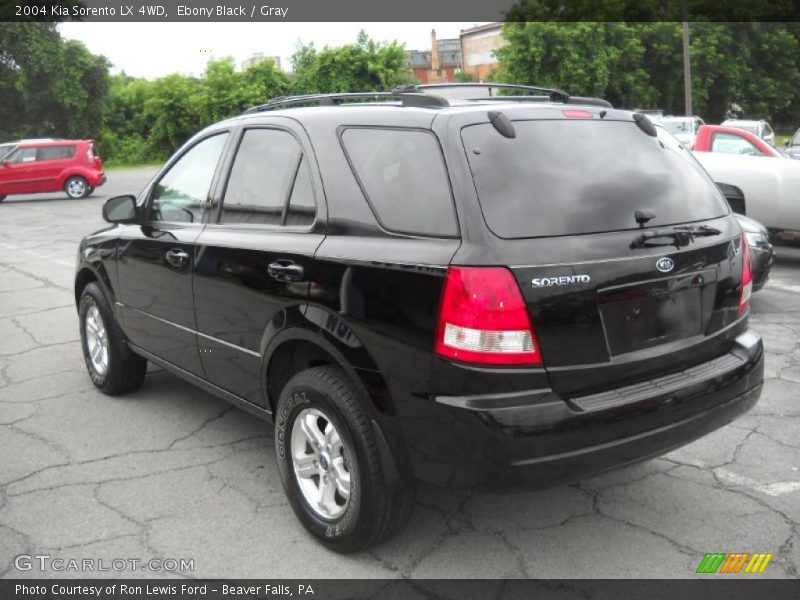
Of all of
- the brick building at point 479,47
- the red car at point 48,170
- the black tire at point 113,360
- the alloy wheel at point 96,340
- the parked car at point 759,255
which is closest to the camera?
the black tire at point 113,360

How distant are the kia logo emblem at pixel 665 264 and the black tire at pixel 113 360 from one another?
331 cm

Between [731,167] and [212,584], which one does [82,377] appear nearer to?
[212,584]

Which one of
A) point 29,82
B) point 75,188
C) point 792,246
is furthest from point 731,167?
point 29,82

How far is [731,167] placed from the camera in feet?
31.2

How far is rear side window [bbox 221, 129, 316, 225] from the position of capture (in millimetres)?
3439

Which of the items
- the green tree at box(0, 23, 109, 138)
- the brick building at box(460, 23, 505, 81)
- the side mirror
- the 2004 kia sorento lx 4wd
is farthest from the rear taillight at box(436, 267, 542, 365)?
the brick building at box(460, 23, 505, 81)

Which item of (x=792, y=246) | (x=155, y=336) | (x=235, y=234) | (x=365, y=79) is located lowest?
(x=792, y=246)

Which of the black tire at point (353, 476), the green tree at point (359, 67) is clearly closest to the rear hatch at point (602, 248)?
the black tire at point (353, 476)

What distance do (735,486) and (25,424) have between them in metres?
3.86

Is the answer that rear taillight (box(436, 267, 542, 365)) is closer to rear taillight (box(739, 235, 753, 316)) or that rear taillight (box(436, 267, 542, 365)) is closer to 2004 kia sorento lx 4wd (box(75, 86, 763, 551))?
2004 kia sorento lx 4wd (box(75, 86, 763, 551))

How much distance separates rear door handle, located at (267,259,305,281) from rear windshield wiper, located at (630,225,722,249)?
1283 mm

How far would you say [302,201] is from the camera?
342cm

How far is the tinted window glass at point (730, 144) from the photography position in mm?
10859

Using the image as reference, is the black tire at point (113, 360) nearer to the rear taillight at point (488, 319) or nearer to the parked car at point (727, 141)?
the rear taillight at point (488, 319)
